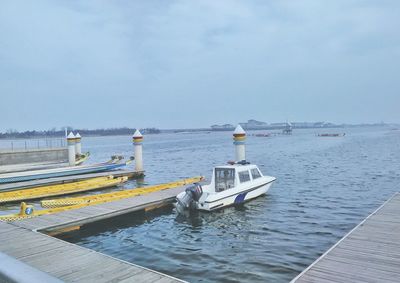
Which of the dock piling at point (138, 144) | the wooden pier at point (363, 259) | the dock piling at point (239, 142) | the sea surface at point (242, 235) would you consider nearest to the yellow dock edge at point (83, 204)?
the sea surface at point (242, 235)

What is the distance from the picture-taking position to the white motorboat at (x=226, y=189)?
A: 17875mm

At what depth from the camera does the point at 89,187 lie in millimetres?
26078

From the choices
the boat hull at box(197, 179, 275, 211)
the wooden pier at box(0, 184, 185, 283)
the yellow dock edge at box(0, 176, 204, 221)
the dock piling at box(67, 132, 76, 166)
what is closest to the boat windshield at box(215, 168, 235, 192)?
the boat hull at box(197, 179, 275, 211)

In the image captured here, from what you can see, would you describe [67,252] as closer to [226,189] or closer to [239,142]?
[226,189]

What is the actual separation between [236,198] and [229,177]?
4.37ft

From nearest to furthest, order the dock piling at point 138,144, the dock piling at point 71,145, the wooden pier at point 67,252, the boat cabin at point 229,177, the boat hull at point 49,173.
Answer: the wooden pier at point 67,252
the boat cabin at point 229,177
the boat hull at point 49,173
the dock piling at point 138,144
the dock piling at point 71,145

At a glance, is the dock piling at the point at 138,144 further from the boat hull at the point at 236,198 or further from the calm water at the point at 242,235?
the boat hull at the point at 236,198

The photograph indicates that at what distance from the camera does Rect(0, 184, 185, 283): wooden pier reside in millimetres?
8562

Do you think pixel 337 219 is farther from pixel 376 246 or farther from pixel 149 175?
pixel 149 175

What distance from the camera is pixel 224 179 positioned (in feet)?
65.6

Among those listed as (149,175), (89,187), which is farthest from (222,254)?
(149,175)

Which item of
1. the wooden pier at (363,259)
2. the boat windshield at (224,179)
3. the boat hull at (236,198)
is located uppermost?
the boat windshield at (224,179)

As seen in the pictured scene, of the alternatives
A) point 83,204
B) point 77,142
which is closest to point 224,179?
point 83,204

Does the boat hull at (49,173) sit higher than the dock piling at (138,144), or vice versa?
the dock piling at (138,144)
